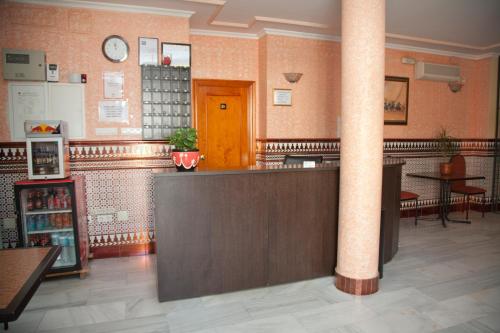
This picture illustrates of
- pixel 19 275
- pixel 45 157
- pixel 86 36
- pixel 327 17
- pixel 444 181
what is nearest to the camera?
pixel 19 275

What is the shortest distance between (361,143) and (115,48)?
10.4 feet

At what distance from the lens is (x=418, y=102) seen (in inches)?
257

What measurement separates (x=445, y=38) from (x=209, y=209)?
16.9 feet

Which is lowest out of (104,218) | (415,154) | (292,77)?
(104,218)

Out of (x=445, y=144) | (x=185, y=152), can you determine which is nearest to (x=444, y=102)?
(x=445, y=144)

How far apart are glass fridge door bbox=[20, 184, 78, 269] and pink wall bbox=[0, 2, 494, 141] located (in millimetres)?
873

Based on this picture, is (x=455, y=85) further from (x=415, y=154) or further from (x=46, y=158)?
(x=46, y=158)

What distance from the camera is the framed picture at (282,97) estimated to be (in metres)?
5.46

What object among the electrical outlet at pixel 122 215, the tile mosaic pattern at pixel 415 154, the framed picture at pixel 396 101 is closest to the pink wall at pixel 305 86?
the tile mosaic pattern at pixel 415 154

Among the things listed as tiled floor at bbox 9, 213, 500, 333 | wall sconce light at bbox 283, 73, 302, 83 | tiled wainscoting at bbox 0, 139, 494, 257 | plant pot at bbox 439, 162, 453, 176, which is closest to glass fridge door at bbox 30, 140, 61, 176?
tiled wainscoting at bbox 0, 139, 494, 257

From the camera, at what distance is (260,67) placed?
5.64m

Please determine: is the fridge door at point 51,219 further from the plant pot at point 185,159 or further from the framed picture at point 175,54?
the framed picture at point 175,54

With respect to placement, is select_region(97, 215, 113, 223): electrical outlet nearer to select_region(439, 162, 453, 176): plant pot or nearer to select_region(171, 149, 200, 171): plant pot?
select_region(171, 149, 200, 171): plant pot

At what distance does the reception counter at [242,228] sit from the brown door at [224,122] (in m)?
2.44
